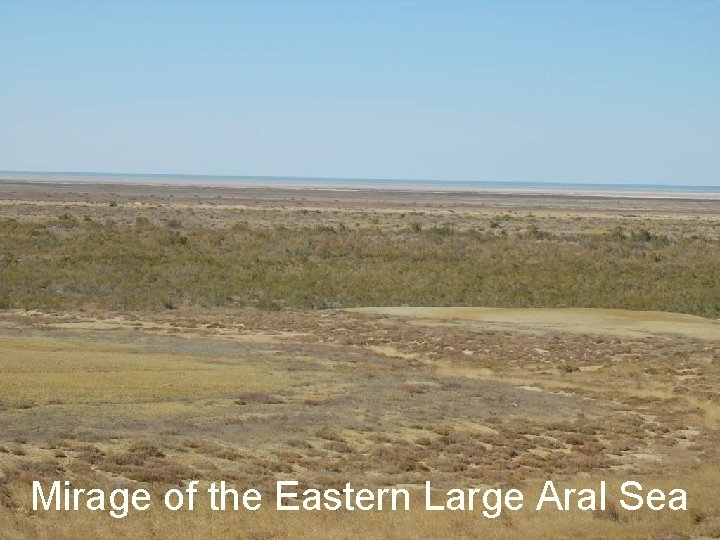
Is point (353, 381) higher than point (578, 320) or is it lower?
higher

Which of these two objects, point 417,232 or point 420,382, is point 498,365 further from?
point 417,232

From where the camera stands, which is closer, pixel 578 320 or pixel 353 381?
pixel 353 381

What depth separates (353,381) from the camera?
26.9 m

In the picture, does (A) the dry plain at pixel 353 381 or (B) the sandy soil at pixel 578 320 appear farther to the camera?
(B) the sandy soil at pixel 578 320

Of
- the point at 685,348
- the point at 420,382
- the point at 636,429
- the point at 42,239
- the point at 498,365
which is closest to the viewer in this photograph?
the point at 636,429

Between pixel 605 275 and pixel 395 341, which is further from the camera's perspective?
pixel 605 275

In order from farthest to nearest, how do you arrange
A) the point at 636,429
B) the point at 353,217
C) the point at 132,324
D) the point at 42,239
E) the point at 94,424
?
the point at 353,217 < the point at 42,239 < the point at 132,324 < the point at 636,429 < the point at 94,424

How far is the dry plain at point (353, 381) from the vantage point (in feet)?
52.4

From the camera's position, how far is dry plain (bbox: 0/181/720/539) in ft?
52.4

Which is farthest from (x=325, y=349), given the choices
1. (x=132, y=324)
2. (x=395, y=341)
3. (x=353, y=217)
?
(x=353, y=217)

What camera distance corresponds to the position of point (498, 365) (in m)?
31.1

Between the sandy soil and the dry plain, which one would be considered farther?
the sandy soil

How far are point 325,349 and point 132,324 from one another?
8471 mm

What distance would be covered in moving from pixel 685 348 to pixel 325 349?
36.3 ft
